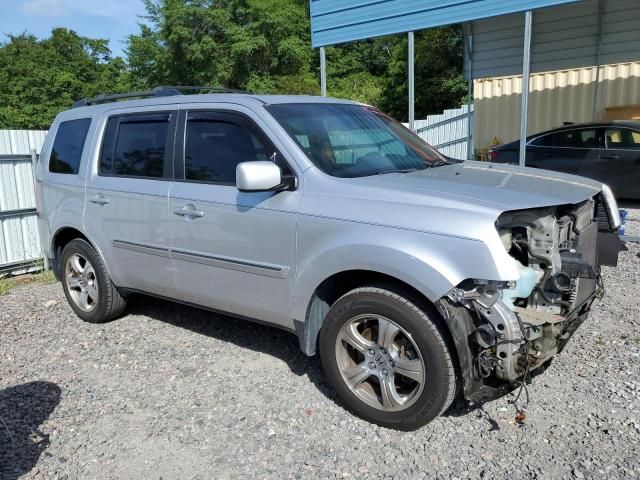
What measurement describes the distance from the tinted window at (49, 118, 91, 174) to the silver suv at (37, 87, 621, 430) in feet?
0.79

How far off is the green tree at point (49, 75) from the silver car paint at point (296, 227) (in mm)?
35434

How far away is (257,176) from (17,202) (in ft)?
19.5

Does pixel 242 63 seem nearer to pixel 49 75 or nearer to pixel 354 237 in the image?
pixel 49 75

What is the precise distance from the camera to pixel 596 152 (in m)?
9.95

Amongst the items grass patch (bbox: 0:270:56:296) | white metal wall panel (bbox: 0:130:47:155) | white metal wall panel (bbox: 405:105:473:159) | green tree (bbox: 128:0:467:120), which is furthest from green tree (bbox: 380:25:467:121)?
grass patch (bbox: 0:270:56:296)

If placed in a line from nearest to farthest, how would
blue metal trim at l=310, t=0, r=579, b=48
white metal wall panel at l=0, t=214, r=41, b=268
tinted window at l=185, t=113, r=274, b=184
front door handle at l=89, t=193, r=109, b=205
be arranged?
tinted window at l=185, t=113, r=274, b=184
front door handle at l=89, t=193, r=109, b=205
white metal wall panel at l=0, t=214, r=41, b=268
blue metal trim at l=310, t=0, r=579, b=48

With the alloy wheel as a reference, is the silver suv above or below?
above

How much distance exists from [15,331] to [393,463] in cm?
408

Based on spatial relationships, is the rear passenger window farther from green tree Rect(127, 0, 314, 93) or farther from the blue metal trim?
green tree Rect(127, 0, 314, 93)

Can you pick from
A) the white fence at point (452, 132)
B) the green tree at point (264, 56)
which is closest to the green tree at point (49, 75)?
the green tree at point (264, 56)

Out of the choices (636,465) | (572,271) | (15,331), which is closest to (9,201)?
(15,331)

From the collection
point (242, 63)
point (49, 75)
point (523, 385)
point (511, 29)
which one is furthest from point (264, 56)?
point (523, 385)

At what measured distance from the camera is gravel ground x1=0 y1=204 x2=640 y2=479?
310 cm

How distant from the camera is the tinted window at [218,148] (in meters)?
3.95
